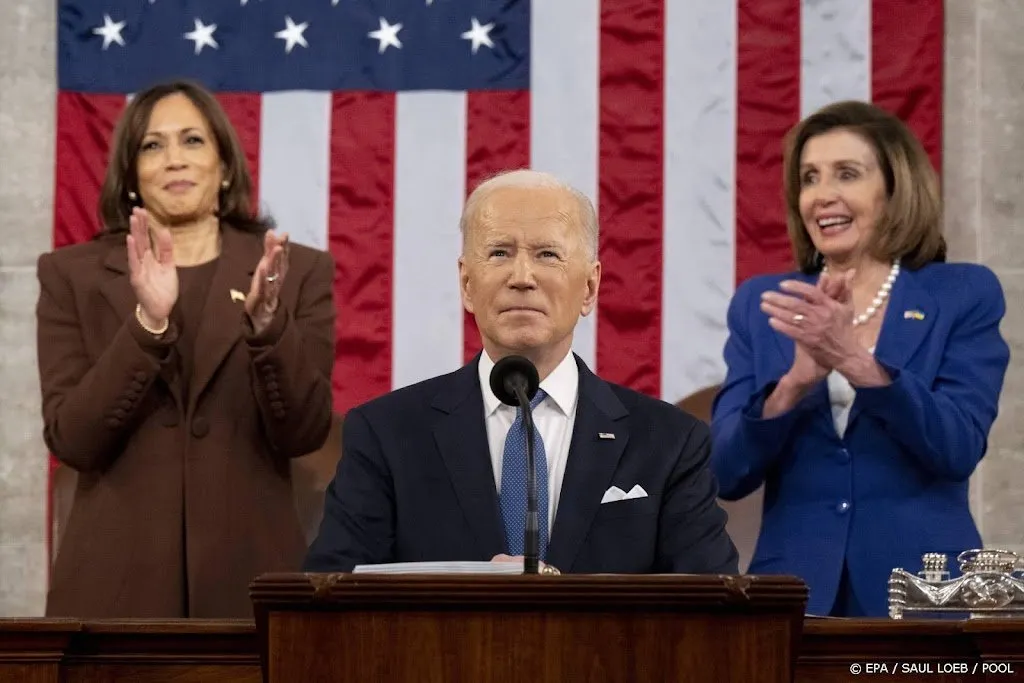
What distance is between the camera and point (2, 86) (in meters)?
5.13

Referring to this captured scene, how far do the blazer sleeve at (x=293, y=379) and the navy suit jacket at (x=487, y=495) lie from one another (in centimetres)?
64

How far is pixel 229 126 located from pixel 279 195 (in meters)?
0.90

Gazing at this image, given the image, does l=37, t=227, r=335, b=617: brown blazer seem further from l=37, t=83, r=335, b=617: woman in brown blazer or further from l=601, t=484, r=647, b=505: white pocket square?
l=601, t=484, r=647, b=505: white pocket square

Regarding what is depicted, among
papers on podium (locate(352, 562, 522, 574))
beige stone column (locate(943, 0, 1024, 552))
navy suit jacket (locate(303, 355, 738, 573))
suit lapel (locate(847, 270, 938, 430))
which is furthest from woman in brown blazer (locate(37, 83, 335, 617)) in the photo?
beige stone column (locate(943, 0, 1024, 552))

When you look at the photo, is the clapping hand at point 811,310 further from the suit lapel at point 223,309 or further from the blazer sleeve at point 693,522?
the suit lapel at point 223,309

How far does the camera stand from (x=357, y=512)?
2916 mm

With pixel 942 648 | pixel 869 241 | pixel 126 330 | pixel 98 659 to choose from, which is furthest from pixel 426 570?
pixel 869 241

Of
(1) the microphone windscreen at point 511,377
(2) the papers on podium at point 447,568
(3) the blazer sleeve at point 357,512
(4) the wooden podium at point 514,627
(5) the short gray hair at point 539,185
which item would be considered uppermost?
(5) the short gray hair at point 539,185

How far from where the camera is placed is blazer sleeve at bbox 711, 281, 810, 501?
3664 mm

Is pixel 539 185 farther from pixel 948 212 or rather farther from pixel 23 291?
pixel 23 291

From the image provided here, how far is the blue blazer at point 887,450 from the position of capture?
3.60 meters

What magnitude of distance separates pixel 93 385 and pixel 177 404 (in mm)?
225

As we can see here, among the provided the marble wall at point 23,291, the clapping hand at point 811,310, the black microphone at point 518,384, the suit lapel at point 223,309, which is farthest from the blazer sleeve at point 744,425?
the marble wall at point 23,291

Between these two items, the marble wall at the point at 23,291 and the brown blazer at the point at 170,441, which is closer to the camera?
the brown blazer at the point at 170,441
